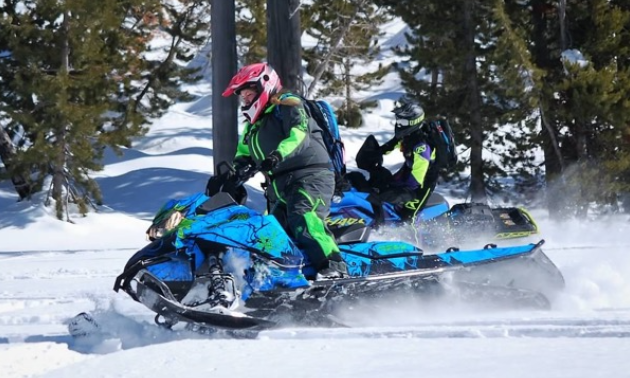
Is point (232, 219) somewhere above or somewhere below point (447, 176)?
above

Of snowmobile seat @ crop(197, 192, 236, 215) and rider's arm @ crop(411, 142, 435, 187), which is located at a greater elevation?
snowmobile seat @ crop(197, 192, 236, 215)

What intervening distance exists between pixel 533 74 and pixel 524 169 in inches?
119

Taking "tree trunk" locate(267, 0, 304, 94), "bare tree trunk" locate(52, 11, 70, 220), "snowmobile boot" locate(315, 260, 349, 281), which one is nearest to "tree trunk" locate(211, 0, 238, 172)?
"tree trunk" locate(267, 0, 304, 94)

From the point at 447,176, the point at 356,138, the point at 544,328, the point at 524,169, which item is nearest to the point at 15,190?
the point at 447,176

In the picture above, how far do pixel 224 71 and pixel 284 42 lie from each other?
0.95 m

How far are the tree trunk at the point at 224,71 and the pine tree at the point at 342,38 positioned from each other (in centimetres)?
467

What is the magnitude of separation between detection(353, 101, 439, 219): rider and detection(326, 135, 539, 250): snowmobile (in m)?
0.02

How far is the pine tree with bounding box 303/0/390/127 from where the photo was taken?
1625 centimetres

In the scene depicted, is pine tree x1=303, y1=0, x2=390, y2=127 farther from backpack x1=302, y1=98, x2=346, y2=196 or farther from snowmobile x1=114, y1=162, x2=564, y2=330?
snowmobile x1=114, y1=162, x2=564, y2=330

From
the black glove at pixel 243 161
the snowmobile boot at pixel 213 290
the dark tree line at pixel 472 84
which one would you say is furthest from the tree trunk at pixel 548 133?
the snowmobile boot at pixel 213 290

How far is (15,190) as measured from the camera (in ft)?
63.1

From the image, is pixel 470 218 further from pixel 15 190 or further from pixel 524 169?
pixel 15 190

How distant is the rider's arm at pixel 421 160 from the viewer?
815 centimetres

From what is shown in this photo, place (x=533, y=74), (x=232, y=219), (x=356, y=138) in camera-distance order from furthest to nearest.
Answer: (x=356, y=138), (x=533, y=74), (x=232, y=219)
